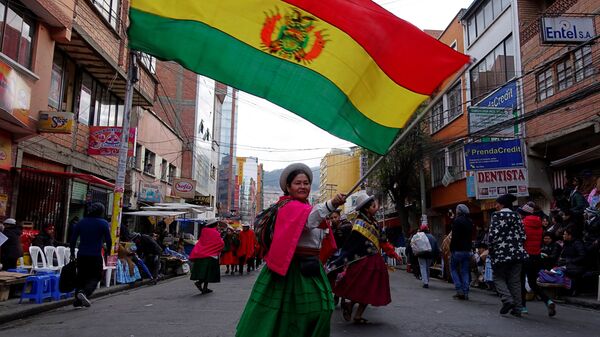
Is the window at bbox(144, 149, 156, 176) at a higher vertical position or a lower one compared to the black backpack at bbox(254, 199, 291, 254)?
higher

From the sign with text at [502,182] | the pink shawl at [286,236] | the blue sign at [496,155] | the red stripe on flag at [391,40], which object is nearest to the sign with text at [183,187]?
the blue sign at [496,155]

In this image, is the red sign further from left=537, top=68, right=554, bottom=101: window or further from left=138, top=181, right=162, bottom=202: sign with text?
left=537, top=68, right=554, bottom=101: window

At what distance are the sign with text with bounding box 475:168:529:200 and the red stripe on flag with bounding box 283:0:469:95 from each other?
42.3 feet

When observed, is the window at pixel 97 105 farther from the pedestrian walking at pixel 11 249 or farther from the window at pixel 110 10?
the pedestrian walking at pixel 11 249

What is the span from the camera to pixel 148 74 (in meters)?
21.4

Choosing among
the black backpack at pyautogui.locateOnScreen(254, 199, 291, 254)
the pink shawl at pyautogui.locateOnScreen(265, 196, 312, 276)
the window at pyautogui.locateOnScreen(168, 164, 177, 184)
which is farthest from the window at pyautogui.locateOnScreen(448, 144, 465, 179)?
the pink shawl at pyautogui.locateOnScreen(265, 196, 312, 276)

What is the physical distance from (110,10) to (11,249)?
10079 millimetres

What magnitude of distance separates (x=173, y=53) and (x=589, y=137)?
14.4 m

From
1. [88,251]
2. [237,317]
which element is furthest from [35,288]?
[237,317]

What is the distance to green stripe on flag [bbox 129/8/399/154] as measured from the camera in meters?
4.61

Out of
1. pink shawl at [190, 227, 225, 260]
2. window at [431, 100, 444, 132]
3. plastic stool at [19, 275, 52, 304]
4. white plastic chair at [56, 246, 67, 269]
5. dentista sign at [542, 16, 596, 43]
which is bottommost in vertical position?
plastic stool at [19, 275, 52, 304]

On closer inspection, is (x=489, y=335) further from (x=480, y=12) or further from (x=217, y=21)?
(x=480, y=12)

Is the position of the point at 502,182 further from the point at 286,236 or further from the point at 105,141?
the point at 286,236

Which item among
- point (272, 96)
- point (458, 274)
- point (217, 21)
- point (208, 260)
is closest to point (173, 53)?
point (217, 21)
